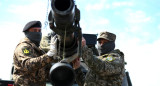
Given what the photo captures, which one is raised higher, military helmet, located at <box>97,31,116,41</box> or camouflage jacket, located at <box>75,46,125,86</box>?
military helmet, located at <box>97,31,116,41</box>

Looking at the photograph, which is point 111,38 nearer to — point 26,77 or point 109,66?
point 109,66

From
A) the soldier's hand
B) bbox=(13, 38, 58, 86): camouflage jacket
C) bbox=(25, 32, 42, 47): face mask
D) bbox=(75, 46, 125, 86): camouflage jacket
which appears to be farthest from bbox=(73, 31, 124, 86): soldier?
the soldier's hand

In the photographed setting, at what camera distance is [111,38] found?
6.10 metres

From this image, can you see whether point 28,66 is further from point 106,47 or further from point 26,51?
point 106,47

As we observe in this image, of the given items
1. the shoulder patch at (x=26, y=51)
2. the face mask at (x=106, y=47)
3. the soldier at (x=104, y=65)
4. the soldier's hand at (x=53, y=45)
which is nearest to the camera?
the soldier's hand at (x=53, y=45)

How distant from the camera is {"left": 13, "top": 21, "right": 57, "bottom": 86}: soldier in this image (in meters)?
4.76

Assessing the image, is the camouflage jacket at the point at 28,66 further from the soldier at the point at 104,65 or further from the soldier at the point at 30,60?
the soldier at the point at 104,65

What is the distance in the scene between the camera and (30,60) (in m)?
4.77

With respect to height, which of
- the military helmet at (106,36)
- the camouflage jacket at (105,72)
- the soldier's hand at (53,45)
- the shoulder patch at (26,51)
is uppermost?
the military helmet at (106,36)

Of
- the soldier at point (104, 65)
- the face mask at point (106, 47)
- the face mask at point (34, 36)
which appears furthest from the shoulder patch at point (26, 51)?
the face mask at point (106, 47)

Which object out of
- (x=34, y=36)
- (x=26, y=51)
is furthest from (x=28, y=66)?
(x=34, y=36)

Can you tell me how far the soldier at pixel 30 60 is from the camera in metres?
4.76

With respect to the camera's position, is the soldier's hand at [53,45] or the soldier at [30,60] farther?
the soldier at [30,60]

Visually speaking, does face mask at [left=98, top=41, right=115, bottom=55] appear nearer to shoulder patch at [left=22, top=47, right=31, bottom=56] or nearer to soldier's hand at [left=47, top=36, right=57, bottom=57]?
shoulder patch at [left=22, top=47, right=31, bottom=56]
